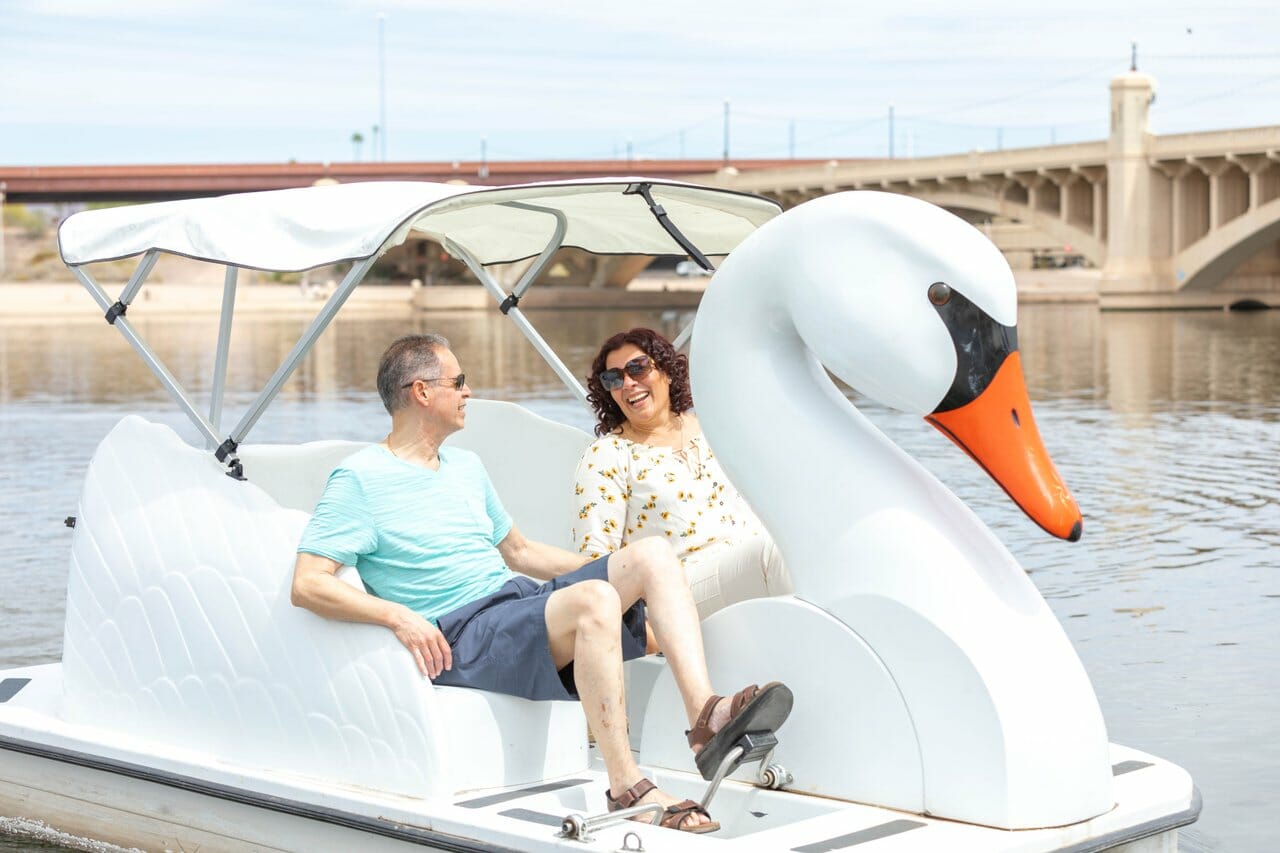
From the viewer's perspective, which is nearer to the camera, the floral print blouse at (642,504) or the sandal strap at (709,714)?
the sandal strap at (709,714)

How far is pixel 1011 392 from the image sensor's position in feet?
14.7

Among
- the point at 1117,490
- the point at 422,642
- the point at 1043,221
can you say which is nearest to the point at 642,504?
the point at 422,642

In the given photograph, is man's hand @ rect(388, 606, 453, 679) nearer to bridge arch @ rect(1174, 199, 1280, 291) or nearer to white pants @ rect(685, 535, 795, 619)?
white pants @ rect(685, 535, 795, 619)

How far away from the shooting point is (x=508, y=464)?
7.25 meters

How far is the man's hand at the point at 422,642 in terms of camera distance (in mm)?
4711

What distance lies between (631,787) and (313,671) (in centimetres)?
99

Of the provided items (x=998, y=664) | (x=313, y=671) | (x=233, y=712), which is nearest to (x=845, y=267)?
(x=998, y=664)

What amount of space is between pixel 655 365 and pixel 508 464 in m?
1.74

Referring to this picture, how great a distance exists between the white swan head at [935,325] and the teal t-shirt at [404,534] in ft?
3.79

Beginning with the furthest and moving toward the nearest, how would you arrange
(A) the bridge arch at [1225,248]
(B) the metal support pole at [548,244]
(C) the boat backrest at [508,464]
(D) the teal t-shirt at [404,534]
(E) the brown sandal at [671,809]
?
(A) the bridge arch at [1225,248], (C) the boat backrest at [508,464], (B) the metal support pole at [548,244], (D) the teal t-shirt at [404,534], (E) the brown sandal at [671,809]

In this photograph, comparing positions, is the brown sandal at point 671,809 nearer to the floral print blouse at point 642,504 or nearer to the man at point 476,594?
Answer: the man at point 476,594

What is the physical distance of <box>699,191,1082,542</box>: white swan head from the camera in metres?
4.43

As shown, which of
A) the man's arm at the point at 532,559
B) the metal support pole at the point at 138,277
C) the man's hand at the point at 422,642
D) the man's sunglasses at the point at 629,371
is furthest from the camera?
the metal support pole at the point at 138,277

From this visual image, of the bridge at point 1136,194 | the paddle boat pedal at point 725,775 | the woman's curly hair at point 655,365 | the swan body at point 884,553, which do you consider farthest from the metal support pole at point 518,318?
the bridge at point 1136,194
